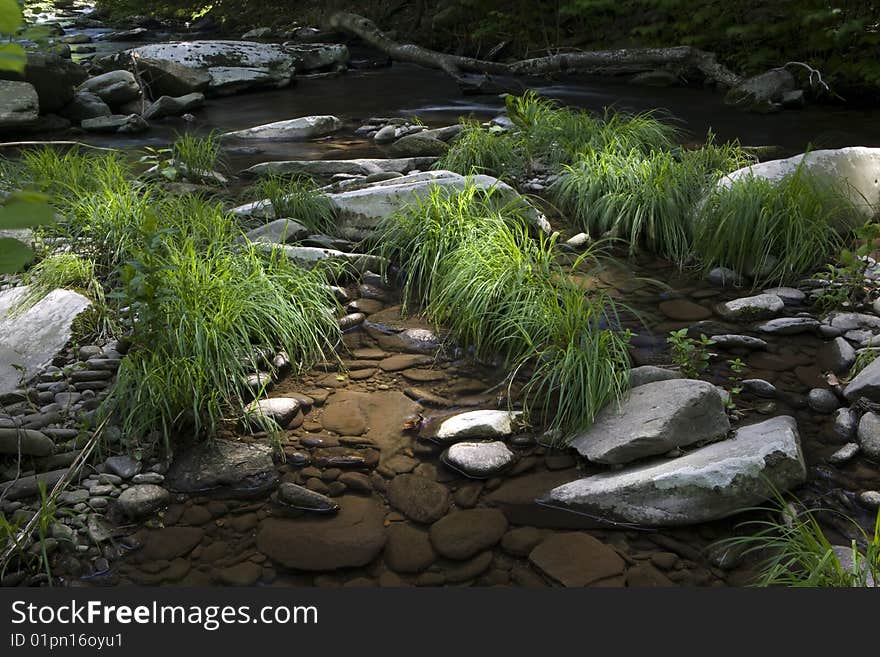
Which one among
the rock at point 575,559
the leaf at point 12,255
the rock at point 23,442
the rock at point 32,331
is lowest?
the rock at point 575,559

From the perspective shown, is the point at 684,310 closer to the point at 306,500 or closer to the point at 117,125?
the point at 306,500

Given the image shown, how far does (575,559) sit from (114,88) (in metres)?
9.54

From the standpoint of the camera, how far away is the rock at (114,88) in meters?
10.1

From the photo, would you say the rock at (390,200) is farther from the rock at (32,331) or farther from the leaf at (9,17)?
the leaf at (9,17)

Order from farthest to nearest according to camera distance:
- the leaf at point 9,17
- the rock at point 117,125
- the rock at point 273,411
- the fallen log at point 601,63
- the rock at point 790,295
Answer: the fallen log at point 601,63
the rock at point 117,125
the rock at point 790,295
the rock at point 273,411
the leaf at point 9,17

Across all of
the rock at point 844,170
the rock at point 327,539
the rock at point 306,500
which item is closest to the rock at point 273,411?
the rock at point 306,500

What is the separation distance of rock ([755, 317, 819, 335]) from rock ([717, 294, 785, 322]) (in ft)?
0.57

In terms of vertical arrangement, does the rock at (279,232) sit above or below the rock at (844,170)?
below

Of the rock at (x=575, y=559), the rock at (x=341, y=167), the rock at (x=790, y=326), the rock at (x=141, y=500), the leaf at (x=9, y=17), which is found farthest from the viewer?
the rock at (x=341, y=167)

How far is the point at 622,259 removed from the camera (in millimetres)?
5348

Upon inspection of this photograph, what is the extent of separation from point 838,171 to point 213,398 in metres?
4.54

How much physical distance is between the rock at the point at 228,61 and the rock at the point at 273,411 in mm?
8781

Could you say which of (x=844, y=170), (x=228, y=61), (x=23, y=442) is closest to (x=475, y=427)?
(x=23, y=442)

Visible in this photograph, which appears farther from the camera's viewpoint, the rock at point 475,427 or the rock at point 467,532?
the rock at point 475,427
